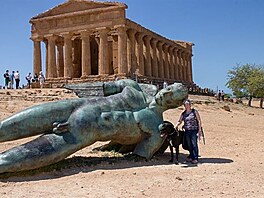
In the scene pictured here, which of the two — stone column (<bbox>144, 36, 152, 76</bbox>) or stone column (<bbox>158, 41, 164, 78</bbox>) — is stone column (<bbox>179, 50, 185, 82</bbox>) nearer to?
stone column (<bbox>158, 41, 164, 78</bbox>)

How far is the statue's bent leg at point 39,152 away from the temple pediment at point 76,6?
38.9 metres

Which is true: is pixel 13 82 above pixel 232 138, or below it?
above

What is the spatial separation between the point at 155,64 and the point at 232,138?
43.0 meters

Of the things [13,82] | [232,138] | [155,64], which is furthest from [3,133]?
[155,64]

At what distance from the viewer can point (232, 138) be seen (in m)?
14.2

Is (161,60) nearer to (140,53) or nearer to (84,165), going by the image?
(140,53)

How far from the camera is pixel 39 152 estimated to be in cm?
725

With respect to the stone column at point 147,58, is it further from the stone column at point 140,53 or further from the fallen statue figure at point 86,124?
the fallen statue figure at point 86,124

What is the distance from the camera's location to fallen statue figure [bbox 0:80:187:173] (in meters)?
7.29

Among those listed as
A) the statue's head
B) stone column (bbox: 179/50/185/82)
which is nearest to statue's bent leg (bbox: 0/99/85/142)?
the statue's head

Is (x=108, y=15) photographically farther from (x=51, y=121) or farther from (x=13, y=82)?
(x=51, y=121)

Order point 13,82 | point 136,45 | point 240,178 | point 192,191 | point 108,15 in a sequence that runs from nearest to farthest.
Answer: point 192,191, point 240,178, point 13,82, point 108,15, point 136,45

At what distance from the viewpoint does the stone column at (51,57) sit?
5081cm

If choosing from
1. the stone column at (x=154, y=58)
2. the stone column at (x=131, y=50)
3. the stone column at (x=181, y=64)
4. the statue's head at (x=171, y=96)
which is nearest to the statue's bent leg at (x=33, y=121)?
the statue's head at (x=171, y=96)
